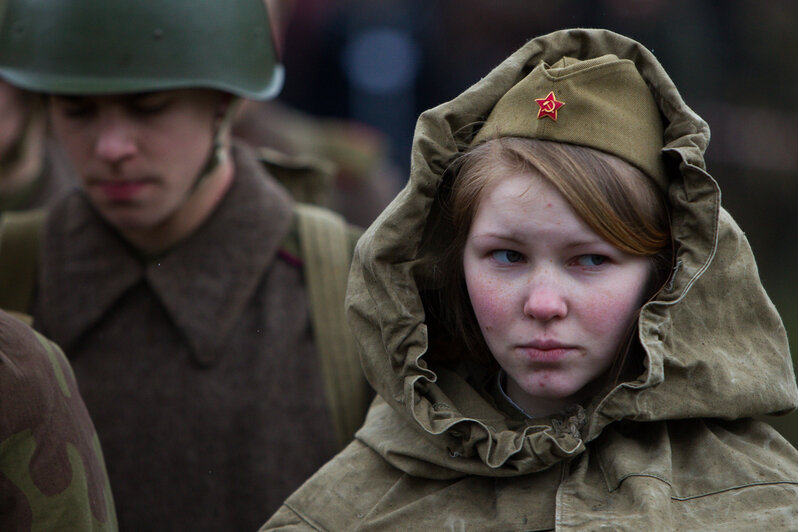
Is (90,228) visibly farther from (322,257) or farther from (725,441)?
(725,441)

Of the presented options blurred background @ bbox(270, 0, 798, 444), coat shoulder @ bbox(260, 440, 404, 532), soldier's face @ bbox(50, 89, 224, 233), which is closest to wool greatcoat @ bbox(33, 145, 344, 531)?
soldier's face @ bbox(50, 89, 224, 233)

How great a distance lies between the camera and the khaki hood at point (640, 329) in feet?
8.35

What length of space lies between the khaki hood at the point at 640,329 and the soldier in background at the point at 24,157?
3.15 metres

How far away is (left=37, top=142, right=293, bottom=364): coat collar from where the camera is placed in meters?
3.91

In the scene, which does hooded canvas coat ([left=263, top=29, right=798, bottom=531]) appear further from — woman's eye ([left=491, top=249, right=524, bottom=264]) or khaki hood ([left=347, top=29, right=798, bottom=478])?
woman's eye ([left=491, top=249, right=524, bottom=264])

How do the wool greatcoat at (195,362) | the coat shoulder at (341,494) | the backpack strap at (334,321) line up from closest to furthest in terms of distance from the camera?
the coat shoulder at (341,494)
the wool greatcoat at (195,362)
the backpack strap at (334,321)

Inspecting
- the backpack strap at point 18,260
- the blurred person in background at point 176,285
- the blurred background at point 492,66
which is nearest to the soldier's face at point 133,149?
the blurred person in background at point 176,285

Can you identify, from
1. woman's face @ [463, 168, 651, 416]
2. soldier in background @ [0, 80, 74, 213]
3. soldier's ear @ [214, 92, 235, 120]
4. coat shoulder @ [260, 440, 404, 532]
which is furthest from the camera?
soldier in background @ [0, 80, 74, 213]

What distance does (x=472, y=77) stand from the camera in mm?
11406

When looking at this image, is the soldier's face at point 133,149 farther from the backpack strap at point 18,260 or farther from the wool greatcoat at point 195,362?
the backpack strap at point 18,260

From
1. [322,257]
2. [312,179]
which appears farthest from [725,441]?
[312,179]

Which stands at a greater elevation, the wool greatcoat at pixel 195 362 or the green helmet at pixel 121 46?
the green helmet at pixel 121 46

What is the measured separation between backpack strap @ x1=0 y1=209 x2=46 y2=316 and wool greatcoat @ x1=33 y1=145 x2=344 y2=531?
4 cm

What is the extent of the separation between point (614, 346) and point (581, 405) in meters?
0.18
